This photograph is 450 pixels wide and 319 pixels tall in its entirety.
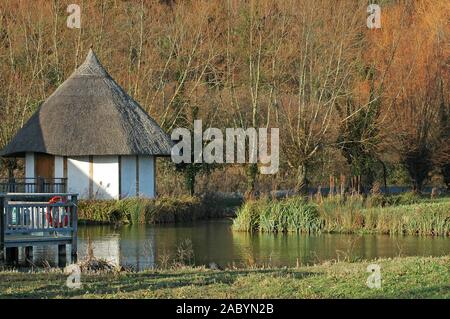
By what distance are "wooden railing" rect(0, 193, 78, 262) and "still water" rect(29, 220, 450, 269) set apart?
616 mm

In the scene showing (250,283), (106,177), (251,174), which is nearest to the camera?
(250,283)

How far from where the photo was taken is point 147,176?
33688mm

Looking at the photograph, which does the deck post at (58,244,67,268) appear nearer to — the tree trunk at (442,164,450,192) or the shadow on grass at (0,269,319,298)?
the shadow on grass at (0,269,319,298)

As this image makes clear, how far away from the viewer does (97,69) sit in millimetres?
35500

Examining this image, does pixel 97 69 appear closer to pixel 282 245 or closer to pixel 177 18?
pixel 177 18

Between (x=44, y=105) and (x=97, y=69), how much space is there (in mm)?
2494

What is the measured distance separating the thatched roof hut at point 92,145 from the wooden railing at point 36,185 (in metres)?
0.11

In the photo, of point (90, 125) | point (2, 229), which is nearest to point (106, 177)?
point (90, 125)

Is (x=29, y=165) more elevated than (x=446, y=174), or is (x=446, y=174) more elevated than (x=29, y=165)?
(x=29, y=165)

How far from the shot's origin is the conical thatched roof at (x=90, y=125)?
32.7 m

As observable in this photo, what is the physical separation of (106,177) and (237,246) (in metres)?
12.3

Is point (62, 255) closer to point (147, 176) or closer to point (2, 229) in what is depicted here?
point (2, 229)

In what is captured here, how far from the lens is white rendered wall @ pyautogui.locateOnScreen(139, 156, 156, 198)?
110 feet

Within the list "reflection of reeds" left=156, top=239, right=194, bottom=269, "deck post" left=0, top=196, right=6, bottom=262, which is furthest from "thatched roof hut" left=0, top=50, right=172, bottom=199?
"deck post" left=0, top=196, right=6, bottom=262
